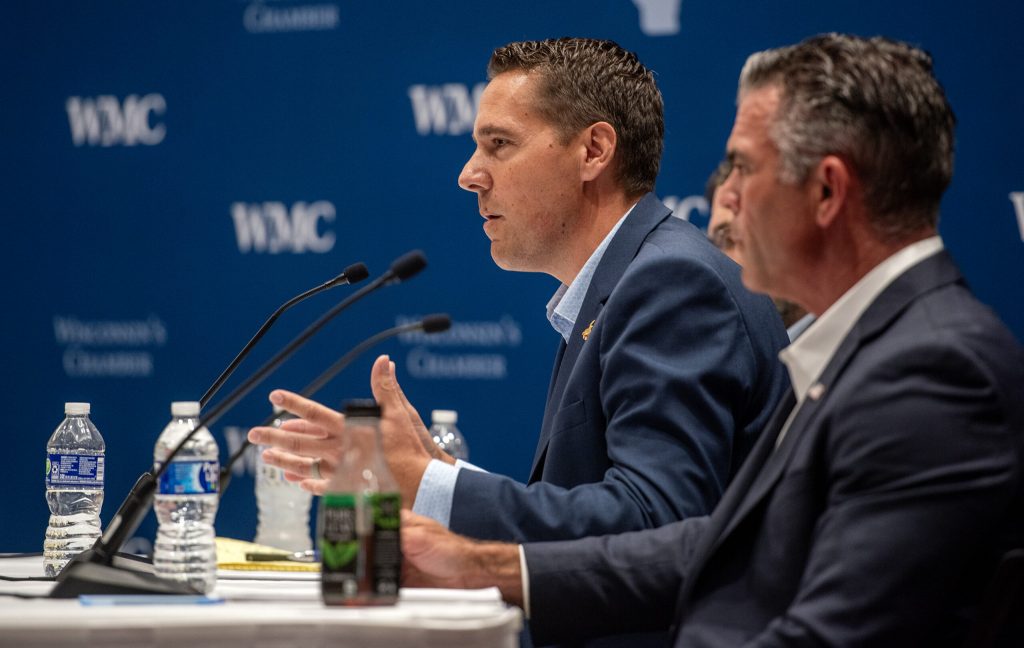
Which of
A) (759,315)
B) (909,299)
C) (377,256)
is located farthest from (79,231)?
(909,299)

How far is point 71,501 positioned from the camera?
106 inches

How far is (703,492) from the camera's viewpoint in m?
2.26

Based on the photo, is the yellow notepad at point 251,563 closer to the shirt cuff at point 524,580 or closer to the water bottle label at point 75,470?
the water bottle label at point 75,470

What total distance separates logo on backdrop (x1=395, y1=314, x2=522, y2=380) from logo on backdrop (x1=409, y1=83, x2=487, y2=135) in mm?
738

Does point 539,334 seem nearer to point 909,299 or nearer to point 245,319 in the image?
point 245,319

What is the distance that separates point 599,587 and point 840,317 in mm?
597

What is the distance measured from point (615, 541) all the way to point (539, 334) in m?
2.52

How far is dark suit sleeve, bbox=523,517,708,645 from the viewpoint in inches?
77.6

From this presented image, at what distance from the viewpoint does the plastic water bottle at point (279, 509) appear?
15.4ft

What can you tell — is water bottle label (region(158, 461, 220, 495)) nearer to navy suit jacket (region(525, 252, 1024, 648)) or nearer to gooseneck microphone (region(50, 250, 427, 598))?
gooseneck microphone (region(50, 250, 427, 598))

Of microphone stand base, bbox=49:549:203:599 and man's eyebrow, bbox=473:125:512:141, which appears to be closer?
microphone stand base, bbox=49:549:203:599

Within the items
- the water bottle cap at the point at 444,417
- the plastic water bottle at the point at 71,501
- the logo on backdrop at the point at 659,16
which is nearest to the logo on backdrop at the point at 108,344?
the water bottle cap at the point at 444,417

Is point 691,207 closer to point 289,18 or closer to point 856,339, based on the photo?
point 289,18

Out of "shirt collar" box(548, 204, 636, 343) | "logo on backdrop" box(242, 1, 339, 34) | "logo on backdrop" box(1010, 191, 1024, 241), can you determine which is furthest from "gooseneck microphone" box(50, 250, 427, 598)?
"logo on backdrop" box(242, 1, 339, 34)
